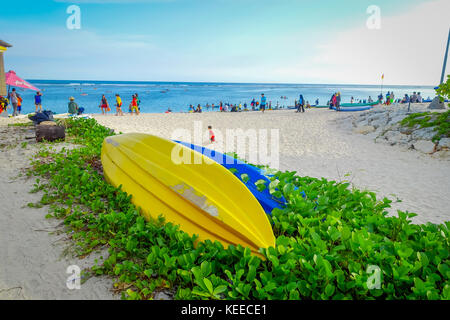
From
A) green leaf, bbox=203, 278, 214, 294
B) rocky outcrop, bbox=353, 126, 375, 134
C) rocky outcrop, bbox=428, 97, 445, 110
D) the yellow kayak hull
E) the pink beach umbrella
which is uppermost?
the pink beach umbrella

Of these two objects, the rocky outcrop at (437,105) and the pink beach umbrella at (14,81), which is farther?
the pink beach umbrella at (14,81)

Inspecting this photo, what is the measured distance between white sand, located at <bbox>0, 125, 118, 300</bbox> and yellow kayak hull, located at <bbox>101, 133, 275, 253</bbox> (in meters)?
1.02

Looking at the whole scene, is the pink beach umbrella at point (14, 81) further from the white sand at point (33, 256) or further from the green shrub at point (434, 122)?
the green shrub at point (434, 122)

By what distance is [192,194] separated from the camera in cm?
323

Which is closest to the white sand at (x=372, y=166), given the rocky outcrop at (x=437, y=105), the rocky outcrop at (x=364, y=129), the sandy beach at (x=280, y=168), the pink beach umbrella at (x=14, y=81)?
the sandy beach at (x=280, y=168)

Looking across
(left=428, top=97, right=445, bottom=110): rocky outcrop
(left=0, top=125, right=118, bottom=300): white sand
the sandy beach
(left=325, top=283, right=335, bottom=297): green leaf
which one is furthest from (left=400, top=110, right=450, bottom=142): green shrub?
(left=0, top=125, right=118, bottom=300): white sand

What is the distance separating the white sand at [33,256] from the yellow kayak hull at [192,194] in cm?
102

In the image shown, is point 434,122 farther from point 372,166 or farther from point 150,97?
point 150,97

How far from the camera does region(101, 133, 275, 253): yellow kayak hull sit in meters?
2.90

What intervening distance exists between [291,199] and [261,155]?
5.74 m

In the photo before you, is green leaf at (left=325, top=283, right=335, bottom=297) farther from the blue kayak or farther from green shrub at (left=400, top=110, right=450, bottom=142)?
green shrub at (left=400, top=110, right=450, bottom=142)

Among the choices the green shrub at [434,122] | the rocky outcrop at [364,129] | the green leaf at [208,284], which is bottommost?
the green leaf at [208,284]

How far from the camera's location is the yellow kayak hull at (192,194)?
9.52 feet
